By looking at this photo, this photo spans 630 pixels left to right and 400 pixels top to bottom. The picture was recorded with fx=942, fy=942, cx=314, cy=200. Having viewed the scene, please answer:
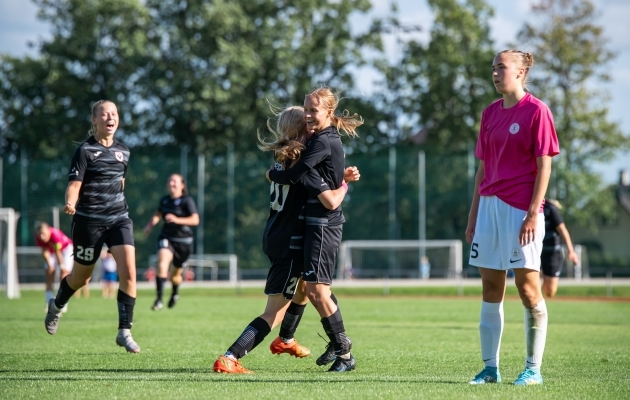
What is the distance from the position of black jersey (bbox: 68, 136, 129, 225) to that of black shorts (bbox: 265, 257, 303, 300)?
2313mm

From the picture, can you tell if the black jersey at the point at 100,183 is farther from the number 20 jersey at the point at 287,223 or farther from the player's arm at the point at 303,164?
the player's arm at the point at 303,164

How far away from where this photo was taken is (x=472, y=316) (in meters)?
15.8

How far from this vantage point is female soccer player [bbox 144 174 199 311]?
15.6 m

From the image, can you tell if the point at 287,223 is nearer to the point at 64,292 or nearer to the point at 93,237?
the point at 93,237

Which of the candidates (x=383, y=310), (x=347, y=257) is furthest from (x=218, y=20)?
(x=383, y=310)

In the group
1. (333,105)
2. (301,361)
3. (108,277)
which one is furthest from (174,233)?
(108,277)

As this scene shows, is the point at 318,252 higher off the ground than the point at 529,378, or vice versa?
the point at 318,252

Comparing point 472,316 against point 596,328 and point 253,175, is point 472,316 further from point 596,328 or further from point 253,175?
point 253,175

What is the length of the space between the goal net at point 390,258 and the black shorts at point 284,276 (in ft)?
91.5

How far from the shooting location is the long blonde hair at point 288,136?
6.84 m

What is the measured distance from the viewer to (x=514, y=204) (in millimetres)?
6312

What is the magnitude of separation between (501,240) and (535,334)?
70 cm

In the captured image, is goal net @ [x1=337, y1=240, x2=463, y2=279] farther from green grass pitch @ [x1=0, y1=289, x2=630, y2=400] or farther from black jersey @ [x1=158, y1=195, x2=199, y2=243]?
green grass pitch @ [x1=0, y1=289, x2=630, y2=400]

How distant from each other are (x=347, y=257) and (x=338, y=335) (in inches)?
1111
